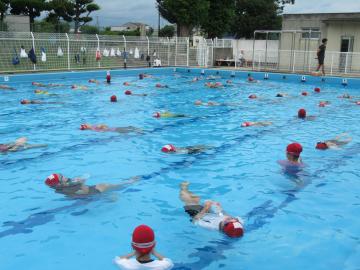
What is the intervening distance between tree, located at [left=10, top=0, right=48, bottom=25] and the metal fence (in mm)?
13967

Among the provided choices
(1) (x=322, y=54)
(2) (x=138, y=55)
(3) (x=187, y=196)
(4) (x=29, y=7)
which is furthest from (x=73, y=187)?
(4) (x=29, y=7)

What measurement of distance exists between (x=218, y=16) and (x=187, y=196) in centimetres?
2992

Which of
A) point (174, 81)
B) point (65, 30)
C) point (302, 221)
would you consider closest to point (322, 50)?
point (174, 81)

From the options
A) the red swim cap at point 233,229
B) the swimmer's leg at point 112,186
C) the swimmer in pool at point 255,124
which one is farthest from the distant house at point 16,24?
the red swim cap at point 233,229

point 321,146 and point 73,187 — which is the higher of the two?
point 321,146

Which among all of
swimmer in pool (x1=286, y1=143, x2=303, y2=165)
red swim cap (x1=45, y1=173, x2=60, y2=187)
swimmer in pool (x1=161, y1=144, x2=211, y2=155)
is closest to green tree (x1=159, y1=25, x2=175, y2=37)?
swimmer in pool (x1=161, y1=144, x2=211, y2=155)

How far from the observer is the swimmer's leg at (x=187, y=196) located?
572cm

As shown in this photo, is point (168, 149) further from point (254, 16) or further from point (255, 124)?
point (254, 16)

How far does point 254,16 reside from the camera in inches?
1951

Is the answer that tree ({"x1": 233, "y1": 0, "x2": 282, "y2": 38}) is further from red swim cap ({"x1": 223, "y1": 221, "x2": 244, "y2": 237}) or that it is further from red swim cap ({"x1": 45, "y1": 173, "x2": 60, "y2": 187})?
red swim cap ({"x1": 223, "y1": 221, "x2": 244, "y2": 237})

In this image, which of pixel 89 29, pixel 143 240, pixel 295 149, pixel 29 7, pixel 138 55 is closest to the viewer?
pixel 143 240

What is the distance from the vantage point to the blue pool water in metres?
4.39

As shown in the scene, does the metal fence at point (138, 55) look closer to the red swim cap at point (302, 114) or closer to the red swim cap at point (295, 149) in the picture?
the red swim cap at point (302, 114)

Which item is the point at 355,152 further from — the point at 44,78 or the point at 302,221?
the point at 44,78
